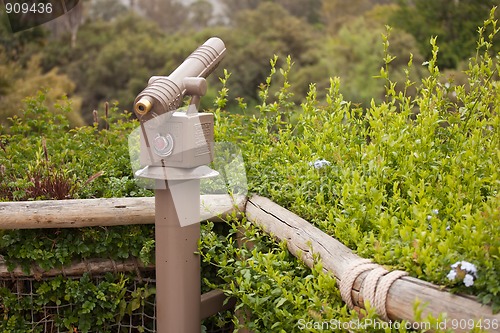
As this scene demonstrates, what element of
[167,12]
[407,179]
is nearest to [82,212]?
[407,179]

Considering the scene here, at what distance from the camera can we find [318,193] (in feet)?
8.04

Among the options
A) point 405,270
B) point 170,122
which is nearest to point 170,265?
point 170,122

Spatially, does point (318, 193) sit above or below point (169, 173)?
below

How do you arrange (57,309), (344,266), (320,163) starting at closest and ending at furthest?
(344,266) → (320,163) → (57,309)

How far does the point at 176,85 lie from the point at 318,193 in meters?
A: 0.71

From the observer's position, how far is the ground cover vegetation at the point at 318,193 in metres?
1.92

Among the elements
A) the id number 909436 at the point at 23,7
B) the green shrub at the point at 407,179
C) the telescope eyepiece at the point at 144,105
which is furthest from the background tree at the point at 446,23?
the telescope eyepiece at the point at 144,105

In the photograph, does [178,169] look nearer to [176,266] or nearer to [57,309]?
[176,266]

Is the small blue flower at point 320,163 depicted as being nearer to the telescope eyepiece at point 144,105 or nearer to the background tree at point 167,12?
the telescope eyepiece at point 144,105

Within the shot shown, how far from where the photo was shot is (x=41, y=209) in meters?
2.65

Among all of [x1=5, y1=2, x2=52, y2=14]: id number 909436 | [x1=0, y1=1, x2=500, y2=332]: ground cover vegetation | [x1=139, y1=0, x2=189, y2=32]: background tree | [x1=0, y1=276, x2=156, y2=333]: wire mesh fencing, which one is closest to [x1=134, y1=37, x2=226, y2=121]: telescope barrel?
[x1=0, y1=1, x2=500, y2=332]: ground cover vegetation

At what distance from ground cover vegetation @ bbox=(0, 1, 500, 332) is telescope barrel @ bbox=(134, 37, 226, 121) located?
57 centimetres

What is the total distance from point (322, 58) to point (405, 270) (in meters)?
23.1

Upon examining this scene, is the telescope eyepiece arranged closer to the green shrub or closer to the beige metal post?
the beige metal post
